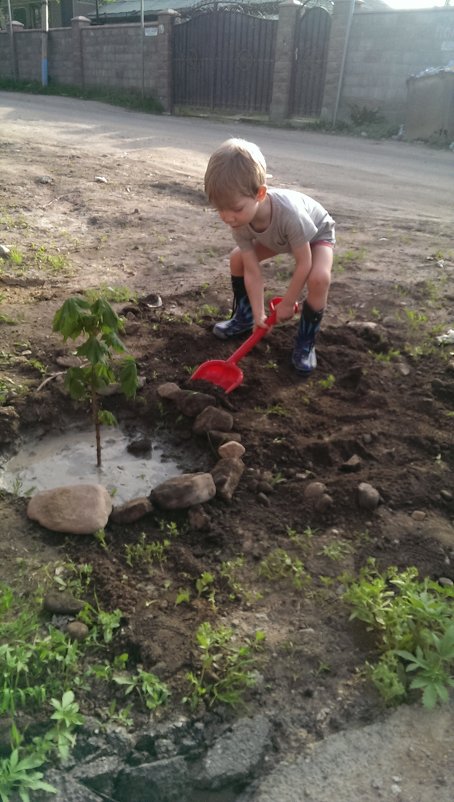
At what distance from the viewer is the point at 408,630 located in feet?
5.71

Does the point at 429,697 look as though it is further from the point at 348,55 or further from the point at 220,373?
the point at 348,55

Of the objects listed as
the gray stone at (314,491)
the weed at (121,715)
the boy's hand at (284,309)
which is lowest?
the weed at (121,715)

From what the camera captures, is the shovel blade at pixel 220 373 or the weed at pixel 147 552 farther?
the shovel blade at pixel 220 373

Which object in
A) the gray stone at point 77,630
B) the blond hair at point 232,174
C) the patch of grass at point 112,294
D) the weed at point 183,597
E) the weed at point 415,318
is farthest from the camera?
the patch of grass at point 112,294

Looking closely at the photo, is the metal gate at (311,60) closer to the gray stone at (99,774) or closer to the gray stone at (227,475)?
the gray stone at (227,475)

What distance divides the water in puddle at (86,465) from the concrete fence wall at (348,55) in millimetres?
13393

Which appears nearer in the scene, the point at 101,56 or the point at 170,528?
the point at 170,528

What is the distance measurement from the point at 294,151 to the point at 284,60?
234 inches

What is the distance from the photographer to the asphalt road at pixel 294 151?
7293 mm

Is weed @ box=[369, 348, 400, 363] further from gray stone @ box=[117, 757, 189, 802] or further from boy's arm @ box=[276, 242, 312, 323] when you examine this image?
gray stone @ box=[117, 757, 189, 802]

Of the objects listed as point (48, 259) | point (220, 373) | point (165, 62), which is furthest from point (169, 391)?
point (165, 62)

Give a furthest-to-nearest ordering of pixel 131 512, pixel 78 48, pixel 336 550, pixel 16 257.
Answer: pixel 78 48 < pixel 16 257 < pixel 131 512 < pixel 336 550

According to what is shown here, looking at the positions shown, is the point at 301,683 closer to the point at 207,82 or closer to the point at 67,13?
the point at 207,82

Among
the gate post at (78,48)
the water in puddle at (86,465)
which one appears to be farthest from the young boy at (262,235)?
the gate post at (78,48)
